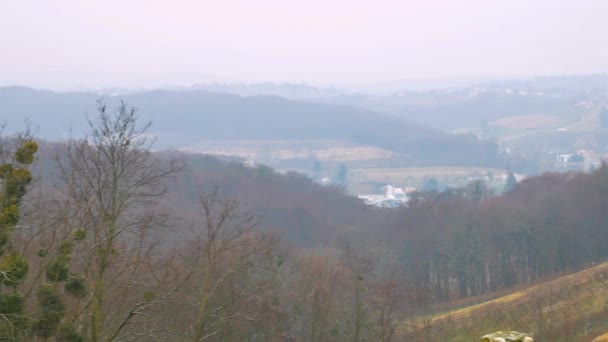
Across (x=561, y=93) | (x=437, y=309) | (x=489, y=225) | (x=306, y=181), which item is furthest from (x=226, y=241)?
(x=561, y=93)

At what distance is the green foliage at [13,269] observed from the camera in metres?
9.03

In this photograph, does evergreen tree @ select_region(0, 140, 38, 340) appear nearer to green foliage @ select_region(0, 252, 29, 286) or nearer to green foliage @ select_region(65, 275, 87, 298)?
green foliage @ select_region(0, 252, 29, 286)

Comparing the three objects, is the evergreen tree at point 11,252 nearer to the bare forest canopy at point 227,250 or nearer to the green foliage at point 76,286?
the bare forest canopy at point 227,250

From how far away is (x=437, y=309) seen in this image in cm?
3512

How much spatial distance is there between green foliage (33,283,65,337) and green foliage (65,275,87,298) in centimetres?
50

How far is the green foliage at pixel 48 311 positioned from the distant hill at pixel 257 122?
357 ft

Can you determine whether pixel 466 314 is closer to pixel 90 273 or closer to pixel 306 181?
pixel 90 273

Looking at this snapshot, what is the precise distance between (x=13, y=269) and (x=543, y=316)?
60.2 ft

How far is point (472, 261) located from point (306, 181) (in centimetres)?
3453

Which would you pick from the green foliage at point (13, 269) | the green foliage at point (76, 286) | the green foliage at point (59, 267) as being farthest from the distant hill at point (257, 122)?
the green foliage at point (13, 269)

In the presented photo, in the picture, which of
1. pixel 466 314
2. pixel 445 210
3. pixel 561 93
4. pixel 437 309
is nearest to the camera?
pixel 466 314

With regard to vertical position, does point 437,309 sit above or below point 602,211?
below

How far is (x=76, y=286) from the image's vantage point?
35.0 ft

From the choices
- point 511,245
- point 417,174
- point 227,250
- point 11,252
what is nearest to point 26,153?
point 11,252
